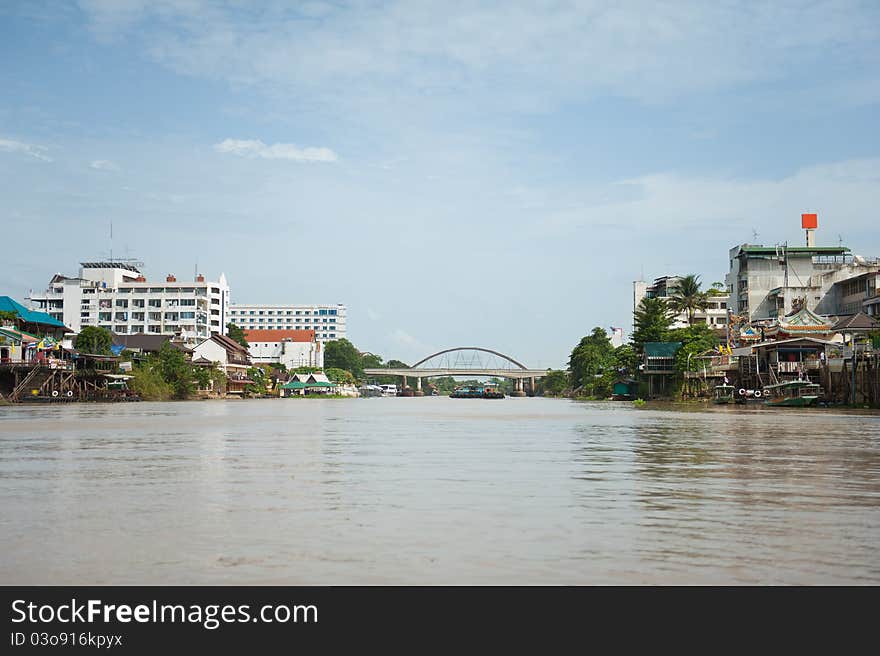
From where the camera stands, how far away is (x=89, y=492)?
11.1 meters

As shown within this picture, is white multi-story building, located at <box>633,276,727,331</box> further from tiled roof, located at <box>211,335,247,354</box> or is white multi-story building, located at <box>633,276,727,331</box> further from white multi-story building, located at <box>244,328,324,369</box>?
white multi-story building, located at <box>244,328,324,369</box>

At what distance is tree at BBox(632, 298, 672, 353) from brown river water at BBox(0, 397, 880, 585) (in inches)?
3214

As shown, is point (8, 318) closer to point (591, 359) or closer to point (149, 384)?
point (149, 384)

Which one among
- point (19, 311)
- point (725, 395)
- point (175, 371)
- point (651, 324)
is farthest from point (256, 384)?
point (725, 395)

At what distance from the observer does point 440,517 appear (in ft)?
29.8

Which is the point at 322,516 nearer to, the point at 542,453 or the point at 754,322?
the point at 542,453

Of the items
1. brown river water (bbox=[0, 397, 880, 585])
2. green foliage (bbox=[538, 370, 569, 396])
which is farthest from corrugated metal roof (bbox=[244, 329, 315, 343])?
brown river water (bbox=[0, 397, 880, 585])

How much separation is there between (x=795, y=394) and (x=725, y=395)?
10318 millimetres

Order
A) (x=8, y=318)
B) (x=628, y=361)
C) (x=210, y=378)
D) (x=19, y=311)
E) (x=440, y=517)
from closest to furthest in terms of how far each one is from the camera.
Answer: (x=440, y=517) < (x=8, y=318) < (x=19, y=311) < (x=210, y=378) < (x=628, y=361)

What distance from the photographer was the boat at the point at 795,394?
52.1 meters

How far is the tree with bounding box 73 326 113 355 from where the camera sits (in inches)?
3140
